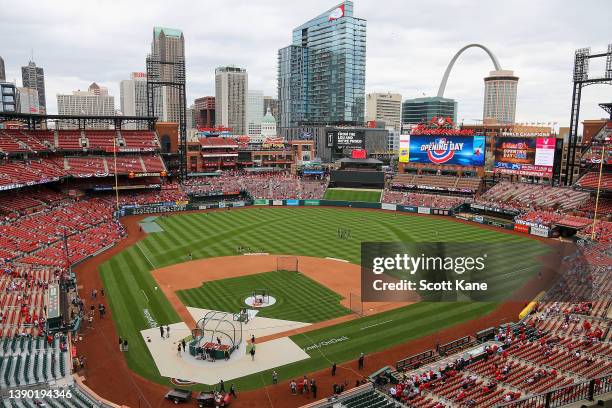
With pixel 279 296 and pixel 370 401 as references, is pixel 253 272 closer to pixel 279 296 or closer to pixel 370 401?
pixel 279 296

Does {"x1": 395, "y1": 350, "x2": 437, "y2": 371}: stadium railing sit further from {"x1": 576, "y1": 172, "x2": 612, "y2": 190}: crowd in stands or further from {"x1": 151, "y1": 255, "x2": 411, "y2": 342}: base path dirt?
{"x1": 576, "y1": 172, "x2": 612, "y2": 190}: crowd in stands

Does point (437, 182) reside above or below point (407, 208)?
above

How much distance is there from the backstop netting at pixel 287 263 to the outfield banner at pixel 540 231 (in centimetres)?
3663

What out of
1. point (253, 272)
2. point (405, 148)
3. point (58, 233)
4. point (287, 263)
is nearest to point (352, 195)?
point (405, 148)

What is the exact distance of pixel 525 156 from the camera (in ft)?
261

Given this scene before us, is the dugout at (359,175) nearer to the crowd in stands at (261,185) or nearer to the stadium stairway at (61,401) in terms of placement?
the crowd in stands at (261,185)

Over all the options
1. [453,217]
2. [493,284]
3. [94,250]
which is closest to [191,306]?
[94,250]

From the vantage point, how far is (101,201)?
7500 centimetres

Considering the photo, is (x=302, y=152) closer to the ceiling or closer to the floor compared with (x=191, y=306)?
closer to the ceiling

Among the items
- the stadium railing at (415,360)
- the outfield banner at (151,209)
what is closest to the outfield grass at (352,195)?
the outfield banner at (151,209)

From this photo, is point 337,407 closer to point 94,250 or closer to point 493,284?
point 493,284

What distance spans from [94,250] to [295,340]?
1253 inches

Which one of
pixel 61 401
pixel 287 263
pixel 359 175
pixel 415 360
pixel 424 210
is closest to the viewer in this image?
pixel 61 401

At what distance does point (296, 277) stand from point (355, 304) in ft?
28.1
